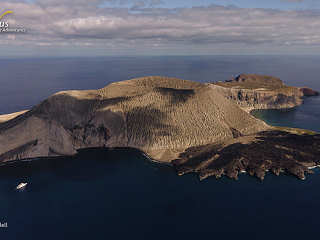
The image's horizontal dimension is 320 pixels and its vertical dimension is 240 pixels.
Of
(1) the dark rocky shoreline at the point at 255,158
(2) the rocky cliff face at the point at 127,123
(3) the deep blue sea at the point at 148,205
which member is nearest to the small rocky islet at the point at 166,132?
(2) the rocky cliff face at the point at 127,123

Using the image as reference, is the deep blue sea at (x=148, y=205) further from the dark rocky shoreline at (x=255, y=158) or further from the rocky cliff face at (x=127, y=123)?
the rocky cliff face at (x=127, y=123)

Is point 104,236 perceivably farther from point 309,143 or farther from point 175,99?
point 309,143

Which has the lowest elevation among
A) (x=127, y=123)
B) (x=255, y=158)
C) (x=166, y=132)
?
(x=255, y=158)

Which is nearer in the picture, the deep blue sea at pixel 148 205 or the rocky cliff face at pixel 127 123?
the deep blue sea at pixel 148 205

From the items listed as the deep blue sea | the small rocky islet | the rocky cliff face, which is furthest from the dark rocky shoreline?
the rocky cliff face

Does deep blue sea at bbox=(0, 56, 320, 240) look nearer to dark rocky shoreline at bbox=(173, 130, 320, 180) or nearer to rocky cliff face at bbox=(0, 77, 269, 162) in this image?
dark rocky shoreline at bbox=(173, 130, 320, 180)

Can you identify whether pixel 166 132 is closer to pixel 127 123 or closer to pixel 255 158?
pixel 127 123

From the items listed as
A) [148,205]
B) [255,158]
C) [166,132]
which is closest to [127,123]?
[166,132]

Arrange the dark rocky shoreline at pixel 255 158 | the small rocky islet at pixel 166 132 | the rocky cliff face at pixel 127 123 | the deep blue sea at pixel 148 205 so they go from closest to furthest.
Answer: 1. the deep blue sea at pixel 148 205
2. the dark rocky shoreline at pixel 255 158
3. the small rocky islet at pixel 166 132
4. the rocky cliff face at pixel 127 123

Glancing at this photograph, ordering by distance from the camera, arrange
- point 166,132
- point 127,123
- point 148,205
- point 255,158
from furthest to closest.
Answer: point 127,123, point 166,132, point 255,158, point 148,205
